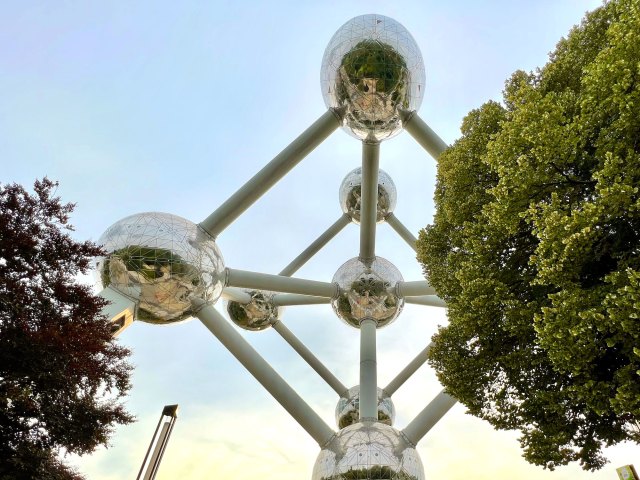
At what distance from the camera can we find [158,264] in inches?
512

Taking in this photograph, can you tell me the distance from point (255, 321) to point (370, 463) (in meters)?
11.8

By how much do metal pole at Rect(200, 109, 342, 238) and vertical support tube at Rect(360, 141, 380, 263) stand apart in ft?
4.26

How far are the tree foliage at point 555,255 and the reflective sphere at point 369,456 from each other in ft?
12.3

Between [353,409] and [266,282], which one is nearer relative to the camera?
[266,282]

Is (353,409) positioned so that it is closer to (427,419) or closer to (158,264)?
(427,419)

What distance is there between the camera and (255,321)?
24.0 m

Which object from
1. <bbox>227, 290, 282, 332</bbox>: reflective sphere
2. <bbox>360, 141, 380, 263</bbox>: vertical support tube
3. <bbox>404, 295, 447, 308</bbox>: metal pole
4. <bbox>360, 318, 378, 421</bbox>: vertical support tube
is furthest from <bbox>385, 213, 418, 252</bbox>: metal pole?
<bbox>227, 290, 282, 332</bbox>: reflective sphere

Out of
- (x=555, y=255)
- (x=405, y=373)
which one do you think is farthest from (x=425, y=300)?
(x=555, y=255)

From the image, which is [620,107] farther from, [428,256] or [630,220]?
[428,256]

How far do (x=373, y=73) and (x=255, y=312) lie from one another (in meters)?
13.5

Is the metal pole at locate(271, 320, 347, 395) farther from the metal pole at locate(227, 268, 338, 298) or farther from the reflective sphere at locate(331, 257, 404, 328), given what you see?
the metal pole at locate(227, 268, 338, 298)

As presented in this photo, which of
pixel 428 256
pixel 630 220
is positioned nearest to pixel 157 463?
pixel 428 256

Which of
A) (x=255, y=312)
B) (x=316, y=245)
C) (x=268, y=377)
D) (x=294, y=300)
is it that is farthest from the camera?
(x=255, y=312)

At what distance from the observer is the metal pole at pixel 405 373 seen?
22367mm
